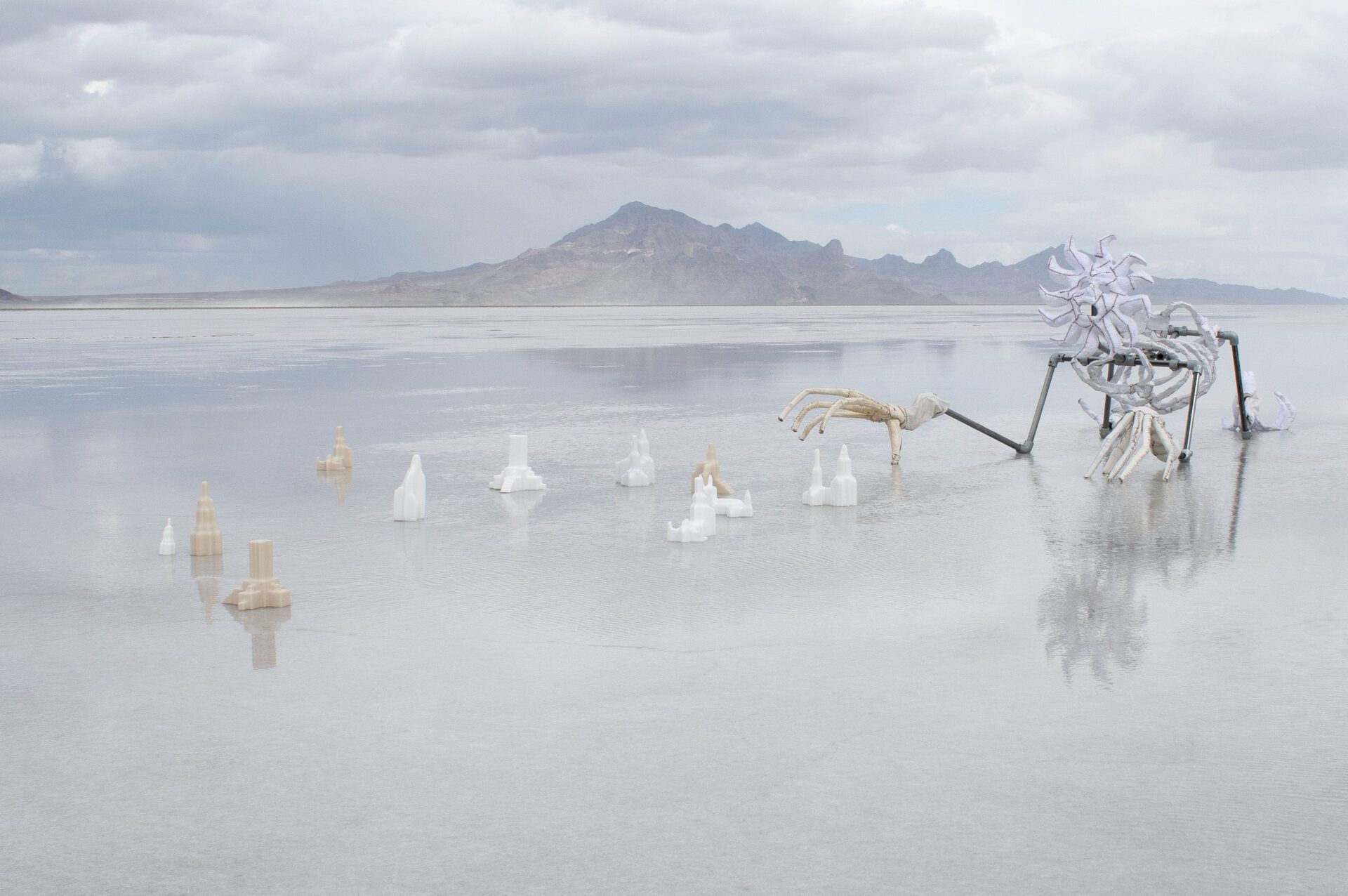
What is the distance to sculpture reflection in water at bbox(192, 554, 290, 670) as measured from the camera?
7.86 metres

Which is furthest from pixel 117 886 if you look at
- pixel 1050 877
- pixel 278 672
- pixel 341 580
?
pixel 341 580

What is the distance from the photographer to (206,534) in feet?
35.1

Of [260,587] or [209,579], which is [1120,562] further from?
[209,579]

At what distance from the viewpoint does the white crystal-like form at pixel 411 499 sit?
1230 centimetres

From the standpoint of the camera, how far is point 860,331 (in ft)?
253

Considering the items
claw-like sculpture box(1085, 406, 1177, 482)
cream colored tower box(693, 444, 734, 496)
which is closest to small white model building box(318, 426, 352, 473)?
cream colored tower box(693, 444, 734, 496)

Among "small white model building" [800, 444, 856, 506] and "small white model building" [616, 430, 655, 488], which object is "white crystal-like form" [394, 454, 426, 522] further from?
"small white model building" [800, 444, 856, 506]

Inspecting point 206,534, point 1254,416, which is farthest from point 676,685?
point 1254,416

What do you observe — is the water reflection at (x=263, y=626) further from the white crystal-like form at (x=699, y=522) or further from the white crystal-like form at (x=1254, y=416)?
the white crystal-like form at (x=1254, y=416)

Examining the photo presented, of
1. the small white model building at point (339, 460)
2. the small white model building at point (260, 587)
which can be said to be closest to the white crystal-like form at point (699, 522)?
the small white model building at point (260, 587)

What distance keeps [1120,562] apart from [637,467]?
18.5 ft

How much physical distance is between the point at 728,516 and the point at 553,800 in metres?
7.19

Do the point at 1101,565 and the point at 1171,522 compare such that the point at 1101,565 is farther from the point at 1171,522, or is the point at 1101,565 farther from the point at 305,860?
the point at 305,860

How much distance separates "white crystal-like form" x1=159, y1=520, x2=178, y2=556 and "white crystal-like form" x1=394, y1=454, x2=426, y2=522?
7.06 feet
